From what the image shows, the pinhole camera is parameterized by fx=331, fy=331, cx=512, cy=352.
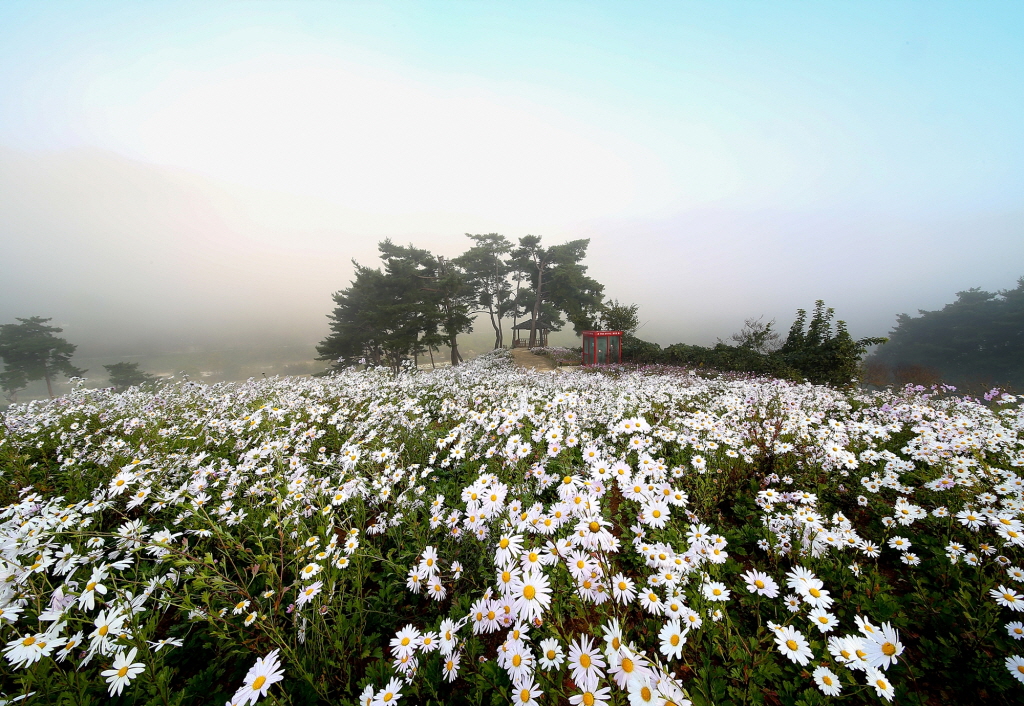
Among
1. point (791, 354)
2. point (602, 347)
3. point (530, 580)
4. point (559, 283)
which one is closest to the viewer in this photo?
point (530, 580)

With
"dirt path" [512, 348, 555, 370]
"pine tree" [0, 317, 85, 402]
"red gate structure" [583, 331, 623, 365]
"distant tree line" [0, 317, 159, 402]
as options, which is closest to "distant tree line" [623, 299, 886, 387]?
"red gate structure" [583, 331, 623, 365]

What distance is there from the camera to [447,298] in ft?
78.5

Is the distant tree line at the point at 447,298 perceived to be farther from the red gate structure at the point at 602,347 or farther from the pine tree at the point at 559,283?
the red gate structure at the point at 602,347

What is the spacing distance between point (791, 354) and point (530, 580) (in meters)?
20.6

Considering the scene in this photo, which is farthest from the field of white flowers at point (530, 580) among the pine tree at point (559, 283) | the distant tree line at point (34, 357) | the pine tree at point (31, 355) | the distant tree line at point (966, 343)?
the pine tree at point (31, 355)

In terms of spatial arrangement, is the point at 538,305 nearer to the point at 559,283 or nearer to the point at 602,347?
the point at 559,283

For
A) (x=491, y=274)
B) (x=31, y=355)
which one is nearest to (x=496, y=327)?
(x=491, y=274)

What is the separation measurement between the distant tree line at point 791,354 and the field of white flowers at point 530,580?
540 inches

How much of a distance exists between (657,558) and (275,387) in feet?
28.6

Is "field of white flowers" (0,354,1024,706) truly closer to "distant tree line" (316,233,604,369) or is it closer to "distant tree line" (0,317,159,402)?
"distant tree line" (316,233,604,369)

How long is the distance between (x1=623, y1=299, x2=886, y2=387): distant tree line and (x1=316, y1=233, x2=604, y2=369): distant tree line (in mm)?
9073

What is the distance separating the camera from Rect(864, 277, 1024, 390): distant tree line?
30423 millimetres

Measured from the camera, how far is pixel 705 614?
177 cm

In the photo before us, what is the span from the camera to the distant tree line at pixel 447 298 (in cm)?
2289
